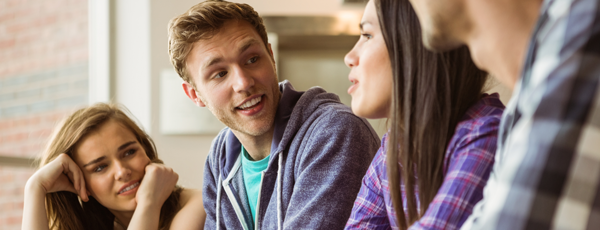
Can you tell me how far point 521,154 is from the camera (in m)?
0.34

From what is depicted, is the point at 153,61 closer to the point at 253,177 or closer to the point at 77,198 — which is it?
the point at 77,198

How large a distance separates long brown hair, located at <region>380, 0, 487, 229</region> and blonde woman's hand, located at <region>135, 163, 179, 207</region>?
1.04 m

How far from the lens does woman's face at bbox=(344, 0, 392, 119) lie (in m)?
0.87

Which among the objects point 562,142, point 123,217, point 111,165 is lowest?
point 123,217

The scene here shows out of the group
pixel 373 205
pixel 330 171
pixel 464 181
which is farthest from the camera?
pixel 330 171

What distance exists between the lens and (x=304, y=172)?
1262 millimetres

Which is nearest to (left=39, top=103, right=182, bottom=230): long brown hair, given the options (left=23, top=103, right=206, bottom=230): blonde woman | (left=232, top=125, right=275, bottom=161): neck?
(left=23, top=103, right=206, bottom=230): blonde woman

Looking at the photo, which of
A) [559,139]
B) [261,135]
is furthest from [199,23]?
[559,139]

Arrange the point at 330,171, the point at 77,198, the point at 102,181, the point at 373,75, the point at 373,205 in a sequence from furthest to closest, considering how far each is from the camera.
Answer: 1. the point at 77,198
2. the point at 102,181
3. the point at 330,171
4. the point at 373,205
5. the point at 373,75

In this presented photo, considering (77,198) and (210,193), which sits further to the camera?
(77,198)

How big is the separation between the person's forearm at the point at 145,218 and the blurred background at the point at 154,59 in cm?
141

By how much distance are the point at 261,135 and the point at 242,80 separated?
19 centimetres

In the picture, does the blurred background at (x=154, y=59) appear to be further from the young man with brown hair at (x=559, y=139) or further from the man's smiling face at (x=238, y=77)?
the young man with brown hair at (x=559, y=139)

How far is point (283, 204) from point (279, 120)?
261mm
